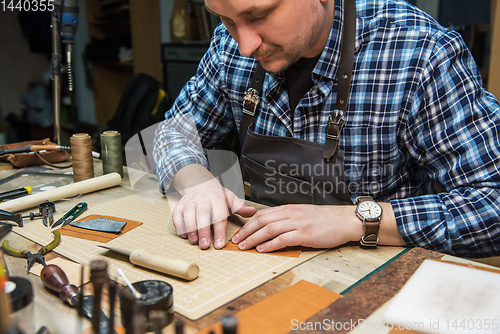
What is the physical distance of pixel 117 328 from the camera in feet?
2.02

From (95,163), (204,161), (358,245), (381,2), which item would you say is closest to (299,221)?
(358,245)

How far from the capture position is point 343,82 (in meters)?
1.16

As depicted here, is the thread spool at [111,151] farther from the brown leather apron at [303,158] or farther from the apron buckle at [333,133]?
the apron buckle at [333,133]

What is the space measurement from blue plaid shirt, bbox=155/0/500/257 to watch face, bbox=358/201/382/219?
48 millimetres

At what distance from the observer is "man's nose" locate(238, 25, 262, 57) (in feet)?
3.18

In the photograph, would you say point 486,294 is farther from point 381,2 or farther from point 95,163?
point 95,163

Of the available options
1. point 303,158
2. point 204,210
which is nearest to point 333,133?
point 303,158

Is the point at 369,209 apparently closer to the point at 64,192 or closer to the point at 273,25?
the point at 273,25

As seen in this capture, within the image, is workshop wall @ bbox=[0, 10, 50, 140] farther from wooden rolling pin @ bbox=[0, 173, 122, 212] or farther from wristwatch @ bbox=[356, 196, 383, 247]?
wristwatch @ bbox=[356, 196, 383, 247]

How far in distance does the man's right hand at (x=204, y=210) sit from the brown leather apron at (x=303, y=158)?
19 cm

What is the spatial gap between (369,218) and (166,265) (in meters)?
0.47

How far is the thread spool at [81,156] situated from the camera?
4.43 ft

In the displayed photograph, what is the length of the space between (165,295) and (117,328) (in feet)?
0.31

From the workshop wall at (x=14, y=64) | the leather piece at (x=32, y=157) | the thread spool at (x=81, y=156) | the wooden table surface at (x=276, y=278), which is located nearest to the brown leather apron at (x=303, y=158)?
the wooden table surface at (x=276, y=278)
